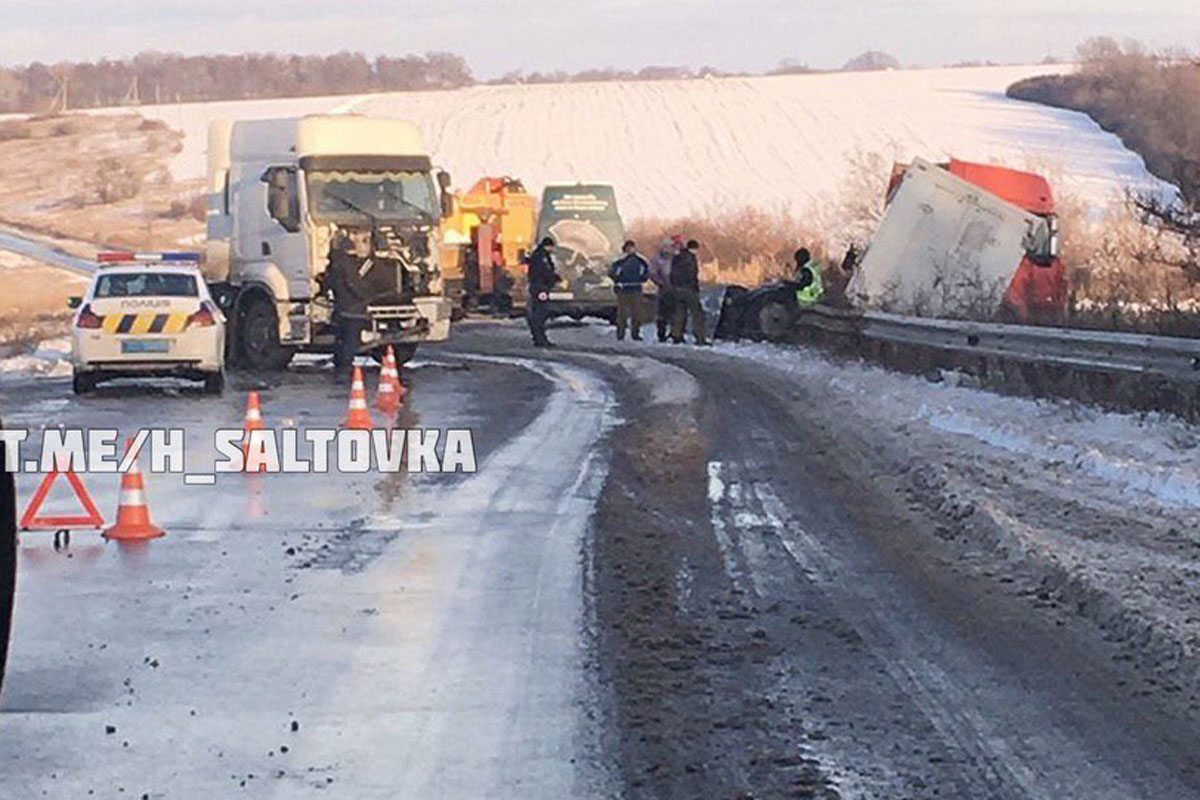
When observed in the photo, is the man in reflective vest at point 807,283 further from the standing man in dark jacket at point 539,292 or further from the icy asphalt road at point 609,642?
the icy asphalt road at point 609,642

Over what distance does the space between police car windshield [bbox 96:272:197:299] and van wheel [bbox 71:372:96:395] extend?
44.7 inches

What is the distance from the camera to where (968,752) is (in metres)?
6.34

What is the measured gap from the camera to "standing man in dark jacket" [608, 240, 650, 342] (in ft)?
107

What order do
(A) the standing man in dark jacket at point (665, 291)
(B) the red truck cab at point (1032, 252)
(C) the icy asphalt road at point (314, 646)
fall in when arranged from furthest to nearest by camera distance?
(A) the standing man in dark jacket at point (665, 291) → (B) the red truck cab at point (1032, 252) → (C) the icy asphalt road at point (314, 646)

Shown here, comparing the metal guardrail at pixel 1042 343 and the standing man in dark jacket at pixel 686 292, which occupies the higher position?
the metal guardrail at pixel 1042 343

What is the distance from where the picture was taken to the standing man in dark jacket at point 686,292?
30109mm

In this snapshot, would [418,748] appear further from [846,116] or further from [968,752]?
[846,116]

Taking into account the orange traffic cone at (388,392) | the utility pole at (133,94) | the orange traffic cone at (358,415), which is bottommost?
the orange traffic cone at (388,392)

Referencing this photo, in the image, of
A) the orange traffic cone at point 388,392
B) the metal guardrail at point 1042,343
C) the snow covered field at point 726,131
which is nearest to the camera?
the metal guardrail at point 1042,343

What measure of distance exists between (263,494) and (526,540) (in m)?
2.66

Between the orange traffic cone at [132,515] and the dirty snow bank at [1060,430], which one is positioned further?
the dirty snow bank at [1060,430]

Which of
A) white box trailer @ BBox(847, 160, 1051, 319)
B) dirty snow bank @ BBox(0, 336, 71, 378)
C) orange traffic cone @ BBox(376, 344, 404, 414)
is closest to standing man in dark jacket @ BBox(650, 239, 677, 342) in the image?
white box trailer @ BBox(847, 160, 1051, 319)

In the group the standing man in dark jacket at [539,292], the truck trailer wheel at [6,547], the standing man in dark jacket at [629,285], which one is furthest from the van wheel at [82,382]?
the truck trailer wheel at [6,547]

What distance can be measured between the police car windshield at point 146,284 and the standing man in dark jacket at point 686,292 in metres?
9.45
